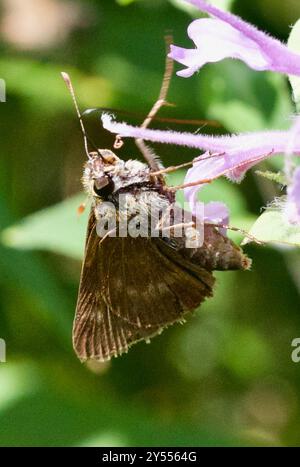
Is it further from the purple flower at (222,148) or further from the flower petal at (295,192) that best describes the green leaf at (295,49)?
the flower petal at (295,192)

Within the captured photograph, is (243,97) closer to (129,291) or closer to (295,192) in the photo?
(129,291)

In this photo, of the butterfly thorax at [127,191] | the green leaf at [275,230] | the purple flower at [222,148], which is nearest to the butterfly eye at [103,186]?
the butterfly thorax at [127,191]

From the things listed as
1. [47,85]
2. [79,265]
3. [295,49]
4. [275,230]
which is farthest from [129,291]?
[47,85]

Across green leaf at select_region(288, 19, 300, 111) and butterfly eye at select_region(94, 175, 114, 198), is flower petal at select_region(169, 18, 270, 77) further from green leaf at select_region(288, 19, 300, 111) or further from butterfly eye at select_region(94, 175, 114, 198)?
butterfly eye at select_region(94, 175, 114, 198)

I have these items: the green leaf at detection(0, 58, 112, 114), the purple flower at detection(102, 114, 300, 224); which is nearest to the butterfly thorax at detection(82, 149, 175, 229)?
the purple flower at detection(102, 114, 300, 224)

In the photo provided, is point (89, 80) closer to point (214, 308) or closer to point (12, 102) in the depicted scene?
point (12, 102)

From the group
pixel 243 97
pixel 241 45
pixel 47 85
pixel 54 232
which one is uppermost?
pixel 47 85
